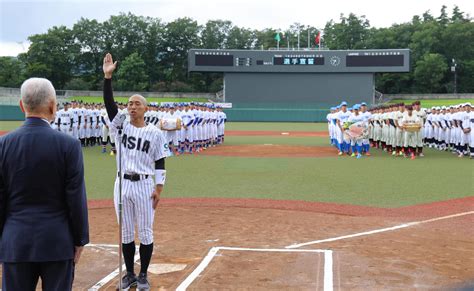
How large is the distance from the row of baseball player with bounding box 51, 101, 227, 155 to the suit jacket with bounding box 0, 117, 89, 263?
56.2 feet

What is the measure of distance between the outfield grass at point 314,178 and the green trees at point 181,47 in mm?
64201

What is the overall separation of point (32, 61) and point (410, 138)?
7921 centimetres

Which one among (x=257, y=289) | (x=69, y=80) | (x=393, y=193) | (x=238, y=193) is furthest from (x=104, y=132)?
(x=69, y=80)

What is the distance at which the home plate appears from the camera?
6.42 metres

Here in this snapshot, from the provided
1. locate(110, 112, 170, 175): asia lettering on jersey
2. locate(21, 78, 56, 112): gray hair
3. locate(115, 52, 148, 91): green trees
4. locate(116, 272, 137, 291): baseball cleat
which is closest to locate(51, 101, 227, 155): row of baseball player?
locate(110, 112, 170, 175): asia lettering on jersey

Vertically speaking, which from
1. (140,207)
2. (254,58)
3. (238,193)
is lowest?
(238,193)

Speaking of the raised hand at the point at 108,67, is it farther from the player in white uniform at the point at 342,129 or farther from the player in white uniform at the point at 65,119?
the player in white uniform at the point at 65,119

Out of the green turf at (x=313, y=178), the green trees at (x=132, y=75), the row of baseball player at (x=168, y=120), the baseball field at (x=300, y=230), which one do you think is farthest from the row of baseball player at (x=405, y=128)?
the green trees at (x=132, y=75)

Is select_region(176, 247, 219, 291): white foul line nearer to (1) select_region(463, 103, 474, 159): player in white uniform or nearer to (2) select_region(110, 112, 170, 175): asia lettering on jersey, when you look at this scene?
(2) select_region(110, 112, 170, 175): asia lettering on jersey

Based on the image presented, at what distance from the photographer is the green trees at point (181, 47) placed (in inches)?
3243

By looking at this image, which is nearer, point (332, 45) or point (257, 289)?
point (257, 289)

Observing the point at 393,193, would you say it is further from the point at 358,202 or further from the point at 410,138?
the point at 410,138

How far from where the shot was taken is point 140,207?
19.3ft

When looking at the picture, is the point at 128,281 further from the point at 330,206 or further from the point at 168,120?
the point at 168,120
